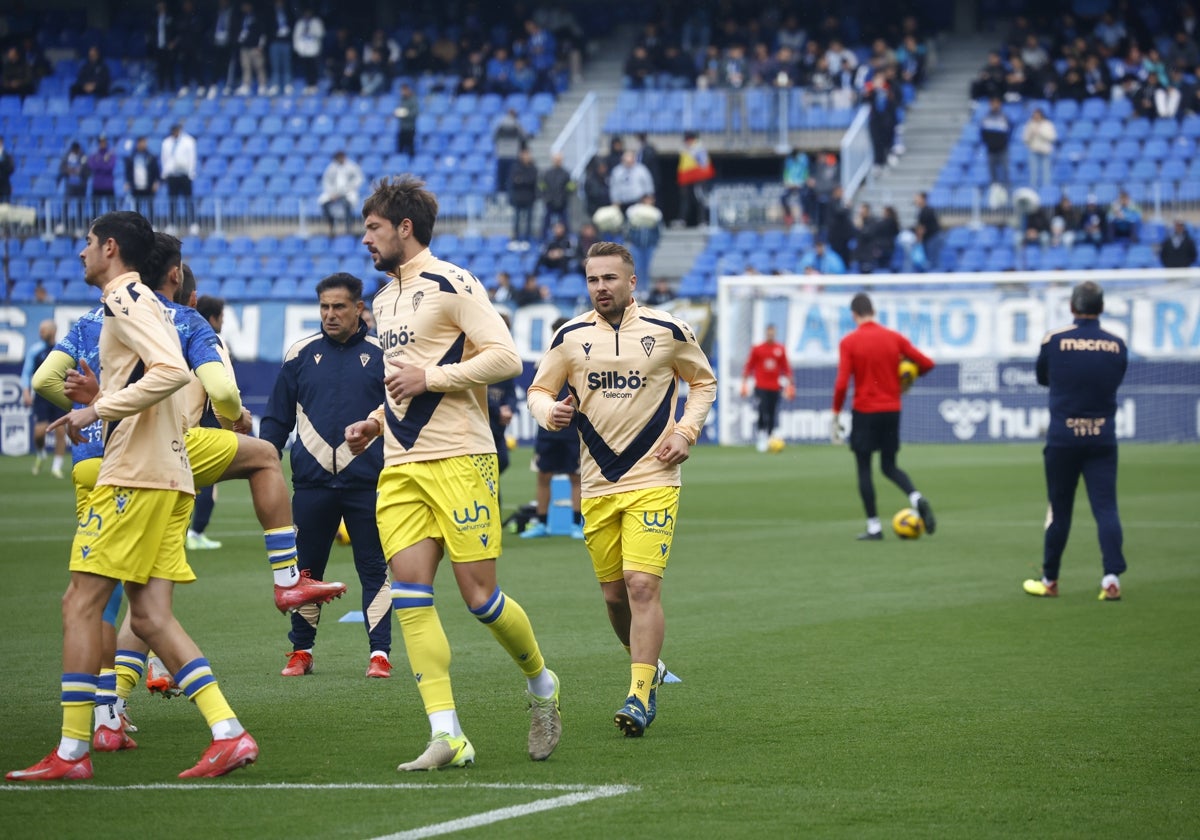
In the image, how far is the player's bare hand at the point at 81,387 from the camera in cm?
677

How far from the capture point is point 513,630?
7.03m

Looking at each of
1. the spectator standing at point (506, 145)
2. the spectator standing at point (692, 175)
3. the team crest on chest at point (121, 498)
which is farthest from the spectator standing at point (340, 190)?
the team crest on chest at point (121, 498)

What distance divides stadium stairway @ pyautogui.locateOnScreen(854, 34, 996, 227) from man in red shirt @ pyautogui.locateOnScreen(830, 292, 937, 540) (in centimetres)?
2005

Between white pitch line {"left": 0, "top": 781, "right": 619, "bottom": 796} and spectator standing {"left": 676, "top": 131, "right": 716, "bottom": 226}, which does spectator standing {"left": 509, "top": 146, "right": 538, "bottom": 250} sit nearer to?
spectator standing {"left": 676, "top": 131, "right": 716, "bottom": 226}

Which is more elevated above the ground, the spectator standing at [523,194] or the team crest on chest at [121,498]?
the spectator standing at [523,194]

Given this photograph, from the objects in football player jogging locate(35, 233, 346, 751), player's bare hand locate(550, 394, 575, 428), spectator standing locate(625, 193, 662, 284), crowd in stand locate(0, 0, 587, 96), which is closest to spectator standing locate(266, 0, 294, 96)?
crowd in stand locate(0, 0, 587, 96)

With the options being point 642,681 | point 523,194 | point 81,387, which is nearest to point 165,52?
point 523,194

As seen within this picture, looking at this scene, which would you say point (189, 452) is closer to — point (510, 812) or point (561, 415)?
point (561, 415)

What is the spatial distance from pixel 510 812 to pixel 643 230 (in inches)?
1164

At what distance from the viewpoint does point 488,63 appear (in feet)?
141

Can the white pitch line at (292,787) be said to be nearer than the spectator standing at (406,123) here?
Yes

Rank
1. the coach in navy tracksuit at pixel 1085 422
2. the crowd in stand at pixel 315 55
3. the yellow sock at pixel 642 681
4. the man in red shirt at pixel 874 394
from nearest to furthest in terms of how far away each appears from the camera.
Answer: the yellow sock at pixel 642 681, the coach in navy tracksuit at pixel 1085 422, the man in red shirt at pixel 874 394, the crowd in stand at pixel 315 55

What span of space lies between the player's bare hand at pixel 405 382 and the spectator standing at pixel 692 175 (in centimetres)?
3040

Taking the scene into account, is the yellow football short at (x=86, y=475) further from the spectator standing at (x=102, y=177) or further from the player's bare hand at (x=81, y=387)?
the spectator standing at (x=102, y=177)
